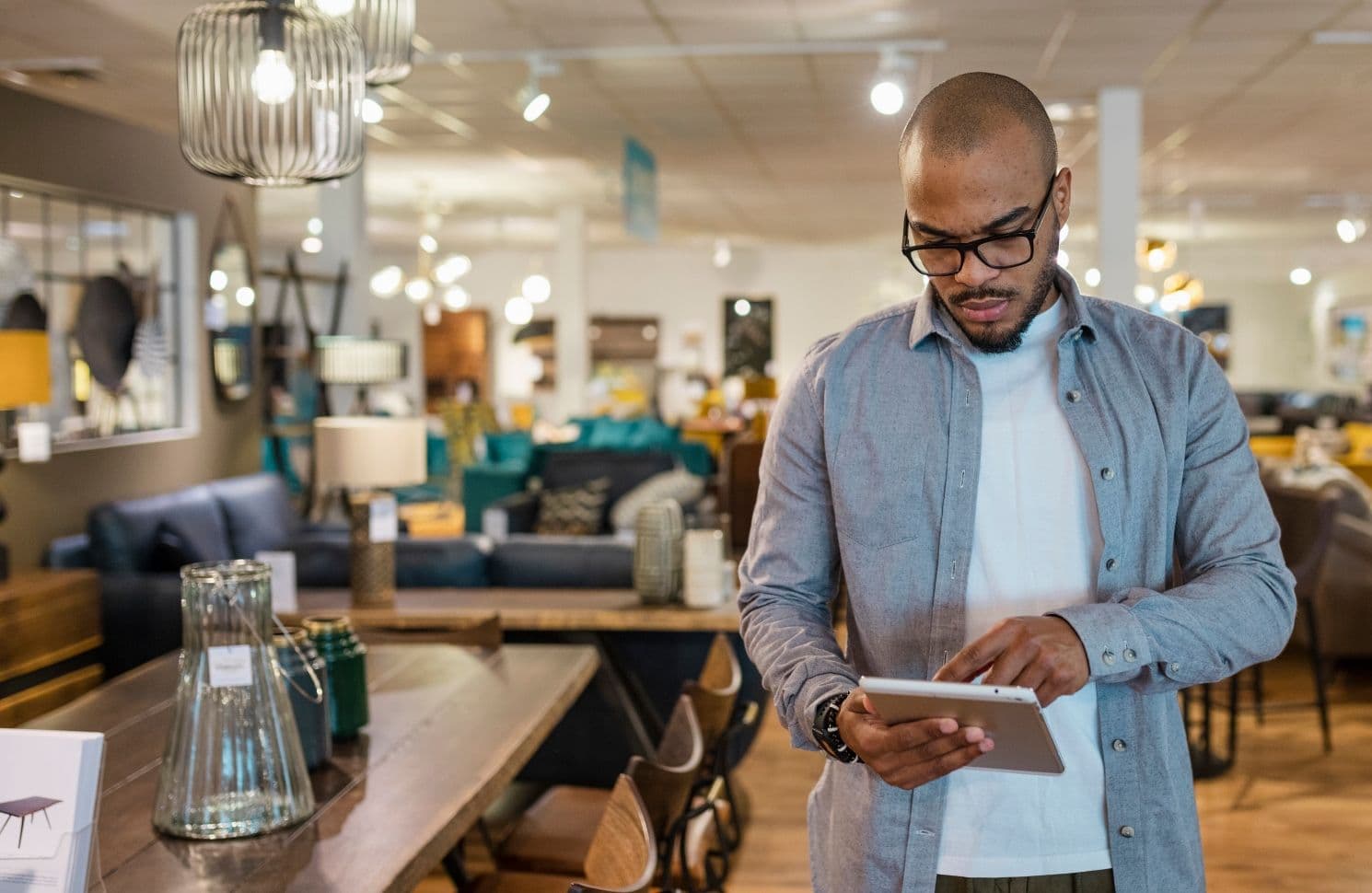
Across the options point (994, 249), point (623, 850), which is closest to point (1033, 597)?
point (994, 249)

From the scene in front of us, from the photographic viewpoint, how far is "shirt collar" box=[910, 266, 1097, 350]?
1.58m

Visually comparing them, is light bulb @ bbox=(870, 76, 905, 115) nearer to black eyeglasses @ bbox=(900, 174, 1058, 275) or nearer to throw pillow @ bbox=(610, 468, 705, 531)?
throw pillow @ bbox=(610, 468, 705, 531)

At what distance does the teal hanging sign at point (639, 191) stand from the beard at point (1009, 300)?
7.57 meters

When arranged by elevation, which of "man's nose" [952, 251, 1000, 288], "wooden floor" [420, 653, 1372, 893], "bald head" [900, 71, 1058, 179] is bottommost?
"wooden floor" [420, 653, 1372, 893]

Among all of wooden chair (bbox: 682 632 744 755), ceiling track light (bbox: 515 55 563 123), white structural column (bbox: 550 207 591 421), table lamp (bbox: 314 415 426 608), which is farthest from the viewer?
white structural column (bbox: 550 207 591 421)

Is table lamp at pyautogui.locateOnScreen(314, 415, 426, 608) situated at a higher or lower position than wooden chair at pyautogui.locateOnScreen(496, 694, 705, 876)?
higher

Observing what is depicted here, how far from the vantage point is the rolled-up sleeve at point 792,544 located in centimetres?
159

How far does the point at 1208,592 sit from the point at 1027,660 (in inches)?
9.3

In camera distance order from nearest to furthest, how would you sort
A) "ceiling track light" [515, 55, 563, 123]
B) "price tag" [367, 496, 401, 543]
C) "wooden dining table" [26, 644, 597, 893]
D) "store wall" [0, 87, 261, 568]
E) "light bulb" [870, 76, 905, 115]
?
"wooden dining table" [26, 644, 597, 893] → "price tag" [367, 496, 401, 543] → "ceiling track light" [515, 55, 563, 123] → "store wall" [0, 87, 261, 568] → "light bulb" [870, 76, 905, 115]

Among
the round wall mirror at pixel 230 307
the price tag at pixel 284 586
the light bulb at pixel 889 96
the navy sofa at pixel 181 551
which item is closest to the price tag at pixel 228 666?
the price tag at pixel 284 586

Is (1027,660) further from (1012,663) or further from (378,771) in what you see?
(378,771)

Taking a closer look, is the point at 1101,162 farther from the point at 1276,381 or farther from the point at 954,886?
the point at 1276,381

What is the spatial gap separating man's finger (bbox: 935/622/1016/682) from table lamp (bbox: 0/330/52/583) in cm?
401

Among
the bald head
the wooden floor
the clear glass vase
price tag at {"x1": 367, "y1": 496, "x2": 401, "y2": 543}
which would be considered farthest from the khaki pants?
price tag at {"x1": 367, "y1": 496, "x2": 401, "y2": 543}
